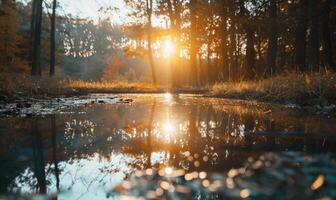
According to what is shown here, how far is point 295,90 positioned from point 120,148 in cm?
889

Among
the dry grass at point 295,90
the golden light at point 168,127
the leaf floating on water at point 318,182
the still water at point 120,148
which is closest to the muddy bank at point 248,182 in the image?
the leaf floating on water at point 318,182

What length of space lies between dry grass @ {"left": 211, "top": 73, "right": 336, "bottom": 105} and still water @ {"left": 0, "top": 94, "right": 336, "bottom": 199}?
4.11 m

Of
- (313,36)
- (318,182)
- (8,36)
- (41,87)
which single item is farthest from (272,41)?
(8,36)

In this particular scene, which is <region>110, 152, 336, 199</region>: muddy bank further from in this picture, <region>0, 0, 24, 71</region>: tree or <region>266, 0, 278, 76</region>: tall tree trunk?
<region>0, 0, 24, 71</region>: tree

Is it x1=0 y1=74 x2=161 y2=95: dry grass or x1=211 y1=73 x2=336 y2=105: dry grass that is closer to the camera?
x1=211 y1=73 x2=336 y2=105: dry grass

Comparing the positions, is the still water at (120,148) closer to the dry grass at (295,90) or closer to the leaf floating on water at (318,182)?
the leaf floating on water at (318,182)

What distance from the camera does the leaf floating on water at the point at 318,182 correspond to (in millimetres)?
2485

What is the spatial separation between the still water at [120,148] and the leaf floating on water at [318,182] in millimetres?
849

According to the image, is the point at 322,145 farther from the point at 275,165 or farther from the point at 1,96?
the point at 1,96

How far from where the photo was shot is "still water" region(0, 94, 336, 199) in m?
3.10

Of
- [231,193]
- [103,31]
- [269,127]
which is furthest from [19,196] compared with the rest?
[103,31]

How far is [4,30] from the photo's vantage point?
30688 mm

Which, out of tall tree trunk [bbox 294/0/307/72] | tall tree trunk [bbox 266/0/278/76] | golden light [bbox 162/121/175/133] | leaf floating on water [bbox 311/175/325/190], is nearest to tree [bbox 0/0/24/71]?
tall tree trunk [bbox 266/0/278/76]

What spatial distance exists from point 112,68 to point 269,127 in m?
74.3
